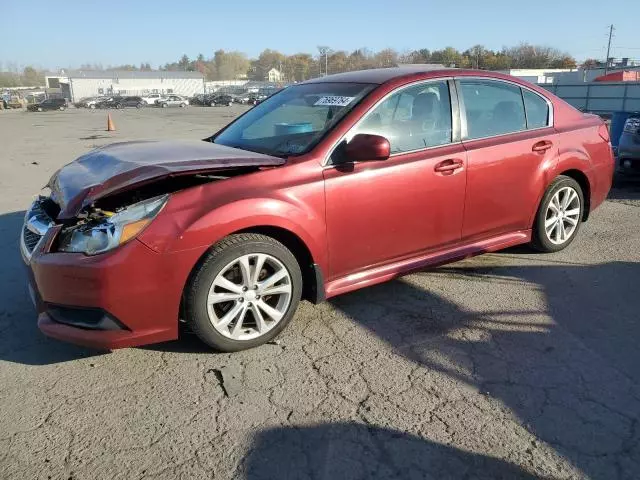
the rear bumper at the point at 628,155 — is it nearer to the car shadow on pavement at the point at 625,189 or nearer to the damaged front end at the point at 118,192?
the car shadow on pavement at the point at 625,189

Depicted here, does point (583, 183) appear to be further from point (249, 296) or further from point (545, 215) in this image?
point (249, 296)

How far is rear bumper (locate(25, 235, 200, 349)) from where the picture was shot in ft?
9.18

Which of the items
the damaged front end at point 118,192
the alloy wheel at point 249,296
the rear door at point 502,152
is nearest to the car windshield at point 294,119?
the damaged front end at point 118,192

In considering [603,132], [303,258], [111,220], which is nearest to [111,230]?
[111,220]

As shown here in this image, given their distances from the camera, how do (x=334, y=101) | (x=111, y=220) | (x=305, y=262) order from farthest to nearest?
1. (x=334, y=101)
2. (x=305, y=262)
3. (x=111, y=220)

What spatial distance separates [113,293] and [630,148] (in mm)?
7328

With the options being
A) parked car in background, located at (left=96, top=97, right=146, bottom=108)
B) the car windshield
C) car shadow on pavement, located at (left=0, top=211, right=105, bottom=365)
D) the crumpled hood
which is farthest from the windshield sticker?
parked car in background, located at (left=96, top=97, right=146, bottom=108)

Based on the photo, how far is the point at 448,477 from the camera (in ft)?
7.27

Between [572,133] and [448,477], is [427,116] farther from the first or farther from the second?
[448,477]

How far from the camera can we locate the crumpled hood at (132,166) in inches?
117

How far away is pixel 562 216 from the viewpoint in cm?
486

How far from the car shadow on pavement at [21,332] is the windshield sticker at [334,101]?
2.31 meters

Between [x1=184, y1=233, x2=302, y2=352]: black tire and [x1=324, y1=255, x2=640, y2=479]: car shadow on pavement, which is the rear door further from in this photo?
[x1=184, y1=233, x2=302, y2=352]: black tire

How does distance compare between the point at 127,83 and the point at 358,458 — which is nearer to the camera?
the point at 358,458
